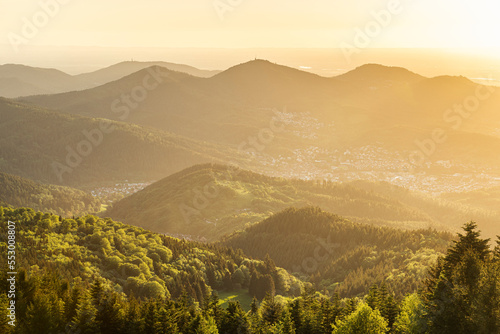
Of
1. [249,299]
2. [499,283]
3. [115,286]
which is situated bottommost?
[249,299]

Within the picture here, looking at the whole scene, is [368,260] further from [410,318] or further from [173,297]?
[410,318]

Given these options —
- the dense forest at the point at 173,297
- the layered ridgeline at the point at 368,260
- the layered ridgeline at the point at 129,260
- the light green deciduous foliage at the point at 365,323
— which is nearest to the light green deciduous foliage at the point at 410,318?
the dense forest at the point at 173,297

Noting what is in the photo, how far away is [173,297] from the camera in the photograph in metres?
117

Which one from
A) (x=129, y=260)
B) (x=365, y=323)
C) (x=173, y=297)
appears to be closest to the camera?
(x=365, y=323)

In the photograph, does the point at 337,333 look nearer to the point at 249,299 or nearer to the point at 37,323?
the point at 37,323

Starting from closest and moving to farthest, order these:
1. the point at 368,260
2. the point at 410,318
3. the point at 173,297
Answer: the point at 410,318 < the point at 173,297 < the point at 368,260

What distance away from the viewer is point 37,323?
209 ft

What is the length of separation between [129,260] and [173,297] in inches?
638

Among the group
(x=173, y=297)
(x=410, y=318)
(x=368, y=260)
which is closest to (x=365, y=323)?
(x=410, y=318)

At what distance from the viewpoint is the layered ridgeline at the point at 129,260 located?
356 ft

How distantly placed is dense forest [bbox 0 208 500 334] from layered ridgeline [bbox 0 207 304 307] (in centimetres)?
31

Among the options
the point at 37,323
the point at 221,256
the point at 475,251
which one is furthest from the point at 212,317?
the point at 221,256

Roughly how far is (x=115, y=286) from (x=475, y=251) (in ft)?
254

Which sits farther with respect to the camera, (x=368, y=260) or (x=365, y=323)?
(x=368, y=260)
